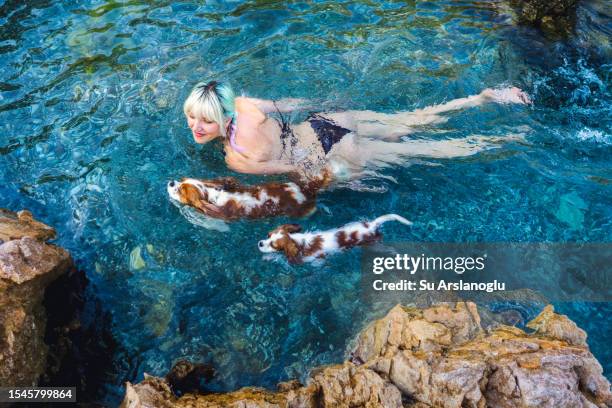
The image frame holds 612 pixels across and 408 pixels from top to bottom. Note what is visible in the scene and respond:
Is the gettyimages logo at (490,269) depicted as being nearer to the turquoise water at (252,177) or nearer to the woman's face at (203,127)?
the turquoise water at (252,177)

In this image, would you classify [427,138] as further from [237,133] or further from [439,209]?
[237,133]

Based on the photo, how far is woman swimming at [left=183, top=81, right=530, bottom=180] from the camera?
4.38 metres

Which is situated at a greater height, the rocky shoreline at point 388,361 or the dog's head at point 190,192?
the dog's head at point 190,192

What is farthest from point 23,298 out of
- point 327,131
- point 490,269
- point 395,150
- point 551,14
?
point 551,14

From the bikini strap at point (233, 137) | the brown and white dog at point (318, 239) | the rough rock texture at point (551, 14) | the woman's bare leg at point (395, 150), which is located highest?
the rough rock texture at point (551, 14)

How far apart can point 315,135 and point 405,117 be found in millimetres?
1081

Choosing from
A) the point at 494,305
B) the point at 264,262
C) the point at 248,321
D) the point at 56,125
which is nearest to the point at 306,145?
the point at 264,262

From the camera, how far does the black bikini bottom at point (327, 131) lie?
485cm

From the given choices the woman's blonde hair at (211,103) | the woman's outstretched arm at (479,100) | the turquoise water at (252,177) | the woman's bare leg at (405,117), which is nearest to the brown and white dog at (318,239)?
the turquoise water at (252,177)

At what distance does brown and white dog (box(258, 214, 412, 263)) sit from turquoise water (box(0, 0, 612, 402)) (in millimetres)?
161

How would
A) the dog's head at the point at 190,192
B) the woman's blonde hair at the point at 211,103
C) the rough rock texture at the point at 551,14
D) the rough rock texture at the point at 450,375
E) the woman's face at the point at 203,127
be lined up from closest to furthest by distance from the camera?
the rough rock texture at the point at 450,375, the woman's blonde hair at the point at 211,103, the woman's face at the point at 203,127, the dog's head at the point at 190,192, the rough rock texture at the point at 551,14

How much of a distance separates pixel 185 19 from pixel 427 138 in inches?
145

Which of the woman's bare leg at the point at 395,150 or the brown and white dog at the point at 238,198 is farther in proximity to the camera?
the woman's bare leg at the point at 395,150

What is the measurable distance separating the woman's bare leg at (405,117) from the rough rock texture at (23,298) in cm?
279
